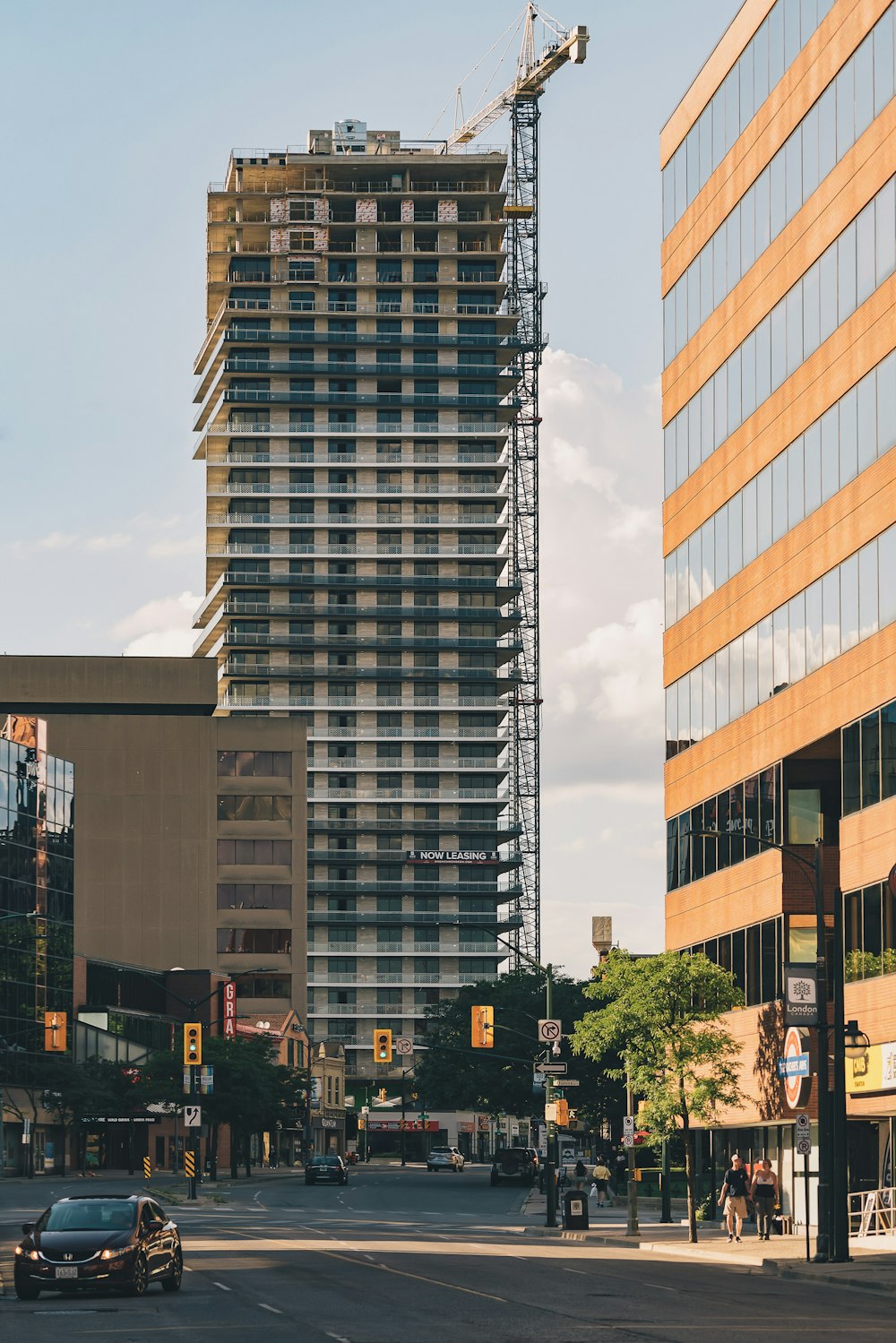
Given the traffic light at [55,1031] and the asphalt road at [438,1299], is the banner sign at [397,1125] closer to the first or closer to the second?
the traffic light at [55,1031]

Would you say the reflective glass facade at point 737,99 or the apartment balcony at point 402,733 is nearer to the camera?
the reflective glass facade at point 737,99

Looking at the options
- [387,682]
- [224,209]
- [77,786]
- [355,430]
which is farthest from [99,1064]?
[224,209]

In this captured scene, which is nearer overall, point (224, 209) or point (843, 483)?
point (843, 483)

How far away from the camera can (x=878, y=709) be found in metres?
48.9

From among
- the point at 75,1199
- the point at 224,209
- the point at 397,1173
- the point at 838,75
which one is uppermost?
the point at 224,209

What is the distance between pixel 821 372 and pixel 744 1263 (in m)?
24.3

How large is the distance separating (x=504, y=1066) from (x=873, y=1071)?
2692 inches

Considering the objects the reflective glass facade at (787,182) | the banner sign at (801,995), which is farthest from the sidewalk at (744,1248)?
the reflective glass facade at (787,182)

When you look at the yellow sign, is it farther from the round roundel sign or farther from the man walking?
the round roundel sign

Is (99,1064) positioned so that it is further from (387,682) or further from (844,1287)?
(844,1287)

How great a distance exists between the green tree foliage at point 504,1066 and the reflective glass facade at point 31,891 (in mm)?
23312

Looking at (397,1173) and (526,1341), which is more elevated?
(526,1341)

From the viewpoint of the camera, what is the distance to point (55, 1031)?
106 meters

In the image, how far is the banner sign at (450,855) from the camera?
17612 cm
